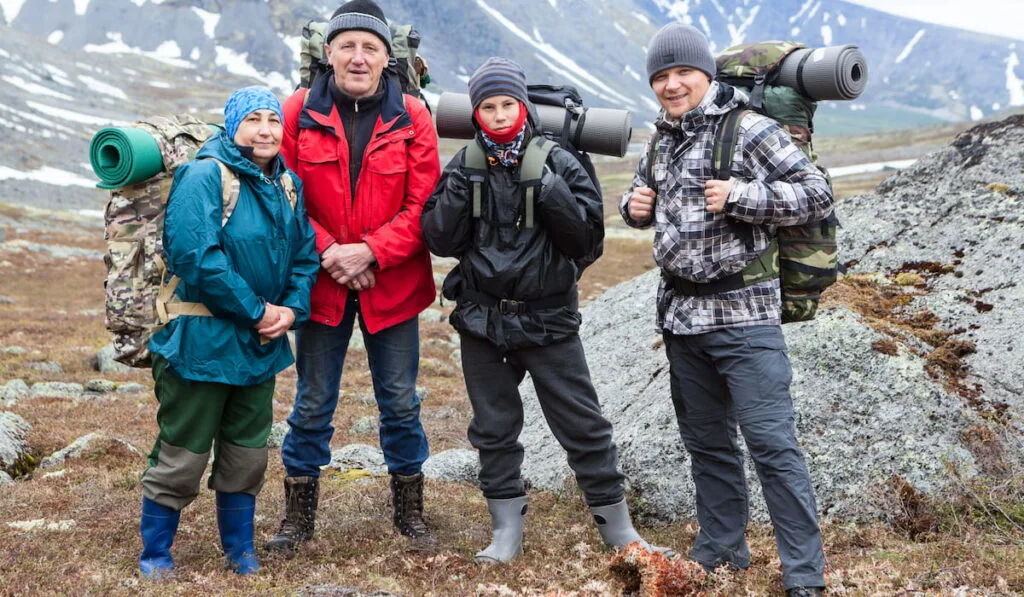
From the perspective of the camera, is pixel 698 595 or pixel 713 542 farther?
pixel 713 542

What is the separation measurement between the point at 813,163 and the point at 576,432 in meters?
2.53

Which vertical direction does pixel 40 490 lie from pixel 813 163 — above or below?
below

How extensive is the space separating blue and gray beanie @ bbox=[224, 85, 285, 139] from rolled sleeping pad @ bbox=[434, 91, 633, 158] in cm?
123

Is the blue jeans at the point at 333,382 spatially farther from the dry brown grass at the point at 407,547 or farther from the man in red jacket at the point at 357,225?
the dry brown grass at the point at 407,547

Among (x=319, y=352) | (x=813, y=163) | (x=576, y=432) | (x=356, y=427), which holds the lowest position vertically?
(x=356, y=427)

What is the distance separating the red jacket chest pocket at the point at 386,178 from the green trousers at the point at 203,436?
1.54 metres

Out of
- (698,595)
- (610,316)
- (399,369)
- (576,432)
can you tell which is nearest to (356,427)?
(610,316)

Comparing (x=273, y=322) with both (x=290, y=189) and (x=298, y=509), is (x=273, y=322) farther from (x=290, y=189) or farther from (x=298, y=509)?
(x=298, y=509)

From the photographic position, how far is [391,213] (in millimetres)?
6516

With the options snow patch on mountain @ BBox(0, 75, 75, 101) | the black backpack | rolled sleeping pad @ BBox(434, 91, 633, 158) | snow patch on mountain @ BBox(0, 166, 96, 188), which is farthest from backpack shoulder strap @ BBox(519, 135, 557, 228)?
snow patch on mountain @ BBox(0, 75, 75, 101)

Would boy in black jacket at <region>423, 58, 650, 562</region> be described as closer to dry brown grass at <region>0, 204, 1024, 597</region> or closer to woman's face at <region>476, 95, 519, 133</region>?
woman's face at <region>476, 95, 519, 133</region>

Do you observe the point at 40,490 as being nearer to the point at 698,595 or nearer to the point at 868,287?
the point at 698,595

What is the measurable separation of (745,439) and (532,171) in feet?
7.59

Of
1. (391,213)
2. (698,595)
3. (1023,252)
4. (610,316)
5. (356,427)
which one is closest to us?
(698,595)
